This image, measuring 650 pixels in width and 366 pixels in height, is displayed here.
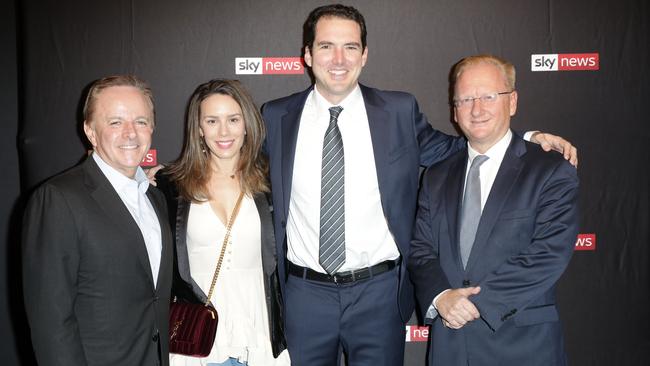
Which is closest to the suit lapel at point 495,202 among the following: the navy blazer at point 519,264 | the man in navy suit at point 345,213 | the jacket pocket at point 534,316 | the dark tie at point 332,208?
the navy blazer at point 519,264

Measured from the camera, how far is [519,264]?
208cm

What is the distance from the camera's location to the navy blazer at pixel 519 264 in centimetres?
207

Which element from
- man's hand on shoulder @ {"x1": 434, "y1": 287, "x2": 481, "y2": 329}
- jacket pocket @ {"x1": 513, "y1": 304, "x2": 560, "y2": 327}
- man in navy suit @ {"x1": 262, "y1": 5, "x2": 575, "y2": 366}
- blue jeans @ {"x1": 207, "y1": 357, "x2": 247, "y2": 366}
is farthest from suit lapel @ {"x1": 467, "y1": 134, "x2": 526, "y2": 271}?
blue jeans @ {"x1": 207, "y1": 357, "x2": 247, "y2": 366}

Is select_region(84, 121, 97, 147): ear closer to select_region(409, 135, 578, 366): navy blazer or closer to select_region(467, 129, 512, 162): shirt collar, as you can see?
select_region(409, 135, 578, 366): navy blazer

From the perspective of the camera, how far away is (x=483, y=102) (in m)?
2.23

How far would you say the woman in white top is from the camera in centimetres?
234

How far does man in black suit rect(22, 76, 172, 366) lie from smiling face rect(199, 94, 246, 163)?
0.41 meters

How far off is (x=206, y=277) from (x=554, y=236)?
4.88 ft

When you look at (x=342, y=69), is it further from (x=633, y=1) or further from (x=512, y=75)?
(x=633, y=1)

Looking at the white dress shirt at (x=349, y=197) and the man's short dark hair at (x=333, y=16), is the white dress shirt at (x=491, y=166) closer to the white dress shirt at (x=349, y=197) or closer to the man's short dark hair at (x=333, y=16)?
the white dress shirt at (x=349, y=197)

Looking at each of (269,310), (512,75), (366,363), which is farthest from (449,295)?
(512,75)

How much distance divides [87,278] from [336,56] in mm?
1467

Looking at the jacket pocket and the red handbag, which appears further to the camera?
the red handbag

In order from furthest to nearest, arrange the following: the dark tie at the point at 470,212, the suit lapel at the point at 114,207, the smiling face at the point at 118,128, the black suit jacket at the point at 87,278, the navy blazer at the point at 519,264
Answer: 1. the dark tie at the point at 470,212
2. the navy blazer at the point at 519,264
3. the smiling face at the point at 118,128
4. the suit lapel at the point at 114,207
5. the black suit jacket at the point at 87,278
